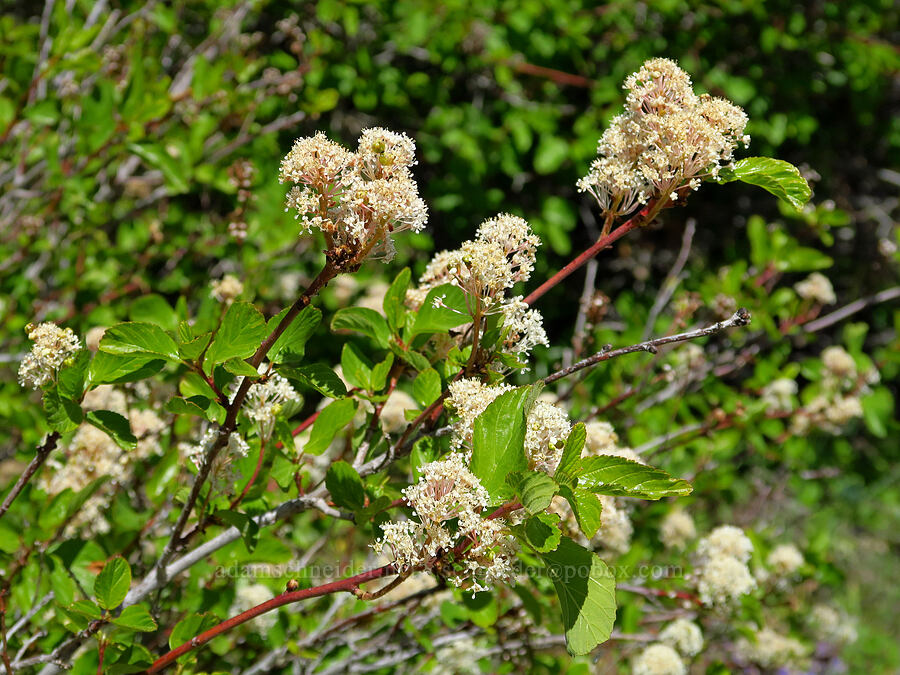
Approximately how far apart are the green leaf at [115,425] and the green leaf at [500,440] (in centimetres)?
48

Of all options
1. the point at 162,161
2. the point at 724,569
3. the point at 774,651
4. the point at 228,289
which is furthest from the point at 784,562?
the point at 162,161

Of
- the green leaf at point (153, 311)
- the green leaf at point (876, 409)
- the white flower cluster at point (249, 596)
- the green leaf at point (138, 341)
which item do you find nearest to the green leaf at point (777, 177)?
the green leaf at point (138, 341)

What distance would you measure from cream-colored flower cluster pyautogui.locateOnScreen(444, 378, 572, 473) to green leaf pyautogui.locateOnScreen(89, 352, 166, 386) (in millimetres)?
403

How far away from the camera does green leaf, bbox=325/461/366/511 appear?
0.98 metres

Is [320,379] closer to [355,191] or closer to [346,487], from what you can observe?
[346,487]

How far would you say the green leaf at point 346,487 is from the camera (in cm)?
98

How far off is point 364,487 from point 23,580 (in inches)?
30.8

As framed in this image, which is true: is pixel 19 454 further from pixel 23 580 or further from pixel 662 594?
pixel 662 594

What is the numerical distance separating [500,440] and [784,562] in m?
1.53

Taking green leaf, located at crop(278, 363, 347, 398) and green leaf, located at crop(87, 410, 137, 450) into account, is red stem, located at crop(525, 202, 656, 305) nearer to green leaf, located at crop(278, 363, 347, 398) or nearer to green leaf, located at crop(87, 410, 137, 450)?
green leaf, located at crop(278, 363, 347, 398)

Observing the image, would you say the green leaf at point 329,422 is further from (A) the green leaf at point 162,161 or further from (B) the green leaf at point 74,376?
(A) the green leaf at point 162,161

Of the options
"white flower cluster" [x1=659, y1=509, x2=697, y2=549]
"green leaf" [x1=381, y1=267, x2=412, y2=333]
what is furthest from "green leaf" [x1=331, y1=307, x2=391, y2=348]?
"white flower cluster" [x1=659, y1=509, x2=697, y2=549]

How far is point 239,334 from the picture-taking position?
0.89 m

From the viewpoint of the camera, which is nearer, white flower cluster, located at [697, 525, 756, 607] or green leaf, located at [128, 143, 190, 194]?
white flower cluster, located at [697, 525, 756, 607]
